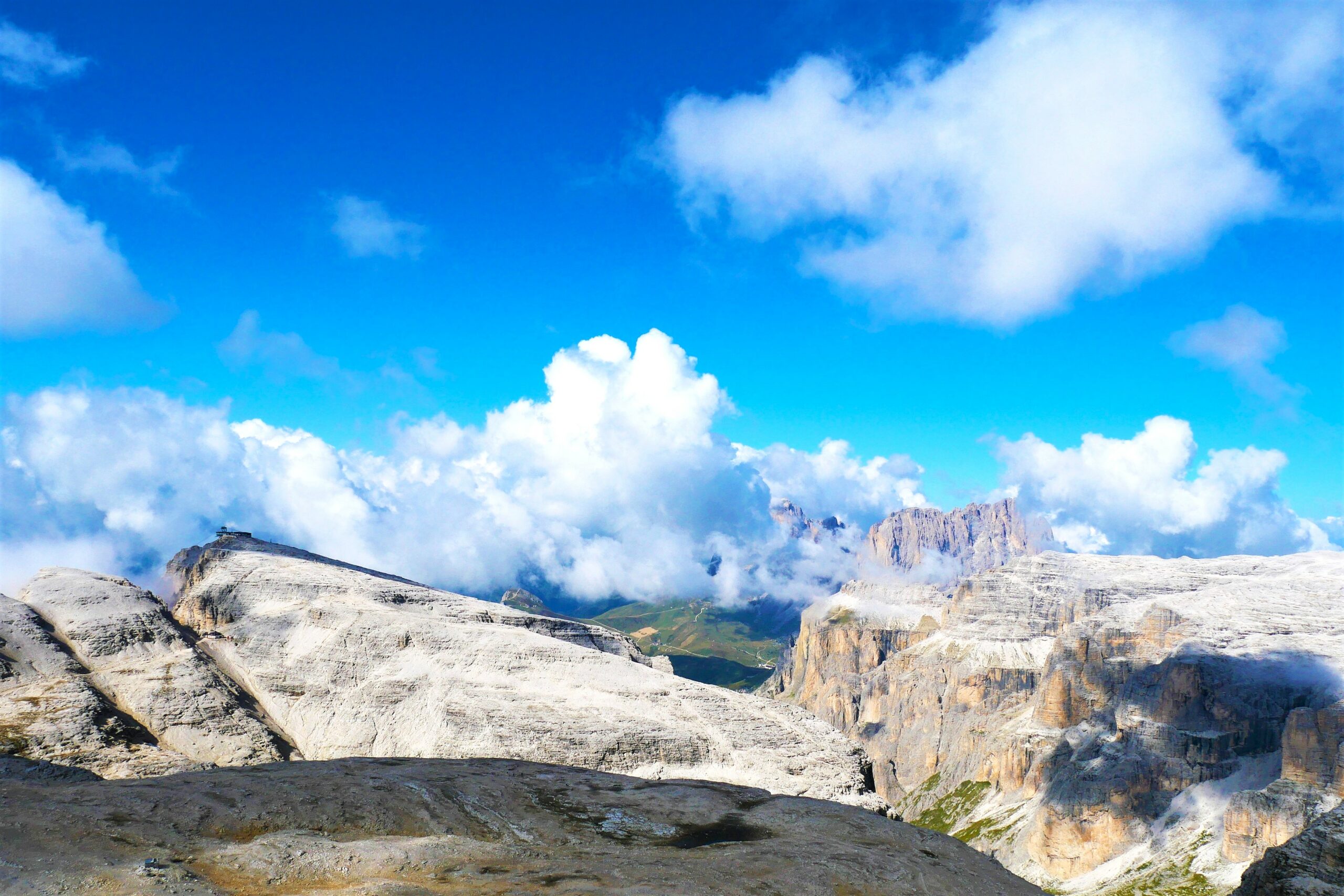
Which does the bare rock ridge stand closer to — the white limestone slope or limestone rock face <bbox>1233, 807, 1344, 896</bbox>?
the white limestone slope

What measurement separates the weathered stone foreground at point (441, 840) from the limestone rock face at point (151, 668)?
3940 centimetres

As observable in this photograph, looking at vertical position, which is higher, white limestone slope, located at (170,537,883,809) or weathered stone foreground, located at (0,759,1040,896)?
white limestone slope, located at (170,537,883,809)

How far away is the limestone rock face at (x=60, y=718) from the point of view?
3009 inches

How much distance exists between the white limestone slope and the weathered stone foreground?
73.8ft

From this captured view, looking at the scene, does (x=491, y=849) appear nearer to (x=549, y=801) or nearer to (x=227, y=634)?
(x=549, y=801)

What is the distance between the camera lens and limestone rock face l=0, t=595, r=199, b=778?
76438mm

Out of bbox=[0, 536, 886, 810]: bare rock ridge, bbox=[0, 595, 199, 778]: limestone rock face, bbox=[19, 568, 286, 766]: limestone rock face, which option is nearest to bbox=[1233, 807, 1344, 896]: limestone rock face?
bbox=[0, 536, 886, 810]: bare rock ridge

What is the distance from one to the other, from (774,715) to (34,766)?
2583 inches

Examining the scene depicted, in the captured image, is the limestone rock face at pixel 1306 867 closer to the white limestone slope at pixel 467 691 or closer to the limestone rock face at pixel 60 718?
the white limestone slope at pixel 467 691

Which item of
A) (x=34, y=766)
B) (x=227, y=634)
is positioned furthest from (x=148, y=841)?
(x=227, y=634)

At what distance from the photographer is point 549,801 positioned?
51531mm

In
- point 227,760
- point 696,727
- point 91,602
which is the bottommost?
point 227,760

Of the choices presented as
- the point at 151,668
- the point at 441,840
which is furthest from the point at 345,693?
the point at 441,840

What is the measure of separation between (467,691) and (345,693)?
683 inches
